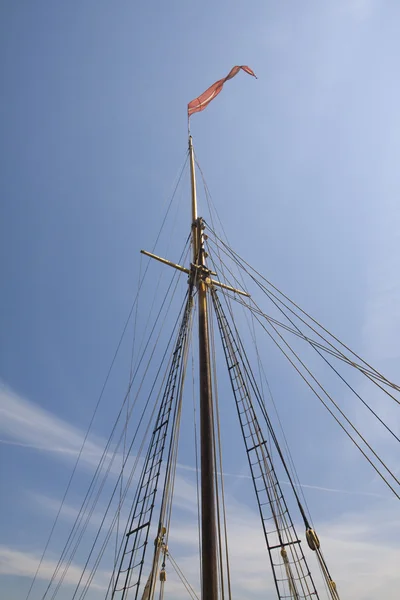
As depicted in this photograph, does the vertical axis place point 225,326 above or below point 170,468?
above

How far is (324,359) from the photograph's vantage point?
771 cm

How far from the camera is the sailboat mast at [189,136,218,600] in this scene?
6523 mm

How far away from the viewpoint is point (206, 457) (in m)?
7.92

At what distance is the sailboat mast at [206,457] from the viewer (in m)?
6.52

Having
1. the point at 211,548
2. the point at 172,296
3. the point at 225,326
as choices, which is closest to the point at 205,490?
the point at 211,548

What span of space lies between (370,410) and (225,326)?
5558mm

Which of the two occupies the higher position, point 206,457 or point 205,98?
point 205,98

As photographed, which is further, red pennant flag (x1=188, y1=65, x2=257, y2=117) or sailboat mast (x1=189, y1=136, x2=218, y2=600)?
red pennant flag (x1=188, y1=65, x2=257, y2=117)

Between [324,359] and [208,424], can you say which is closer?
[324,359]

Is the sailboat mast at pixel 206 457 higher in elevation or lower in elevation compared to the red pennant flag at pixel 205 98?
lower

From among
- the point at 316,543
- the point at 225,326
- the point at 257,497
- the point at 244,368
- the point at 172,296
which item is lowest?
the point at 316,543

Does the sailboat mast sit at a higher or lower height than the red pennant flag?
lower

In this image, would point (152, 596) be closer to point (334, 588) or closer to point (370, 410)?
point (334, 588)

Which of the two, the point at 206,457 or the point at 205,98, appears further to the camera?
the point at 205,98
